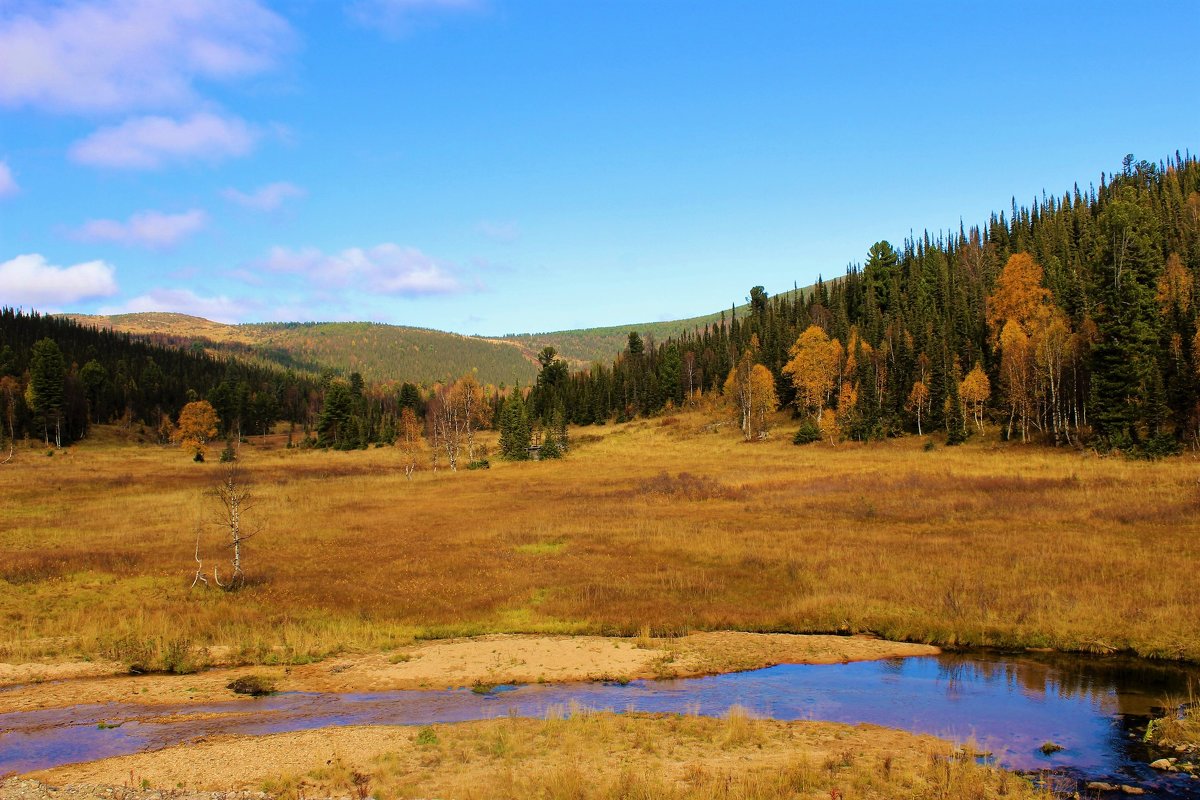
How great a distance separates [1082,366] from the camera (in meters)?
69.9

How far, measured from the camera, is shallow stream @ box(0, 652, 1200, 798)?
14.3m

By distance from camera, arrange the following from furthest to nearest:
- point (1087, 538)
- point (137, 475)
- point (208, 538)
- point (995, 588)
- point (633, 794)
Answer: point (137, 475) → point (208, 538) → point (1087, 538) → point (995, 588) → point (633, 794)

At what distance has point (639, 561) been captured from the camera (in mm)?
33156

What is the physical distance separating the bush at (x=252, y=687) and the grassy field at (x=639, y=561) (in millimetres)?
2315

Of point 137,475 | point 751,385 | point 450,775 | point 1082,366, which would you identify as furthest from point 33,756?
point 751,385

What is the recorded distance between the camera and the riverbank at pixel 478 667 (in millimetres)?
18484

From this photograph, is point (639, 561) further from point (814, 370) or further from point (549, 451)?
point (814, 370)

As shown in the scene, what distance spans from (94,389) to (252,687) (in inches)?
5832

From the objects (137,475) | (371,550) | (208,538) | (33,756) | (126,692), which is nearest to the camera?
(33,756)

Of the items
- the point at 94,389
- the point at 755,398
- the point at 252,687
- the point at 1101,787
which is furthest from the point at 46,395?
the point at 1101,787

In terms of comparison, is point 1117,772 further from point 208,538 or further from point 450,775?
point 208,538

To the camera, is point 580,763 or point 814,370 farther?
point 814,370

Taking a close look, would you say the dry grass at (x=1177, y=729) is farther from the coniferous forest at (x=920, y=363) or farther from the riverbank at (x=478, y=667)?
the coniferous forest at (x=920, y=363)

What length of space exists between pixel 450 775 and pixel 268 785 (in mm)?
3118
